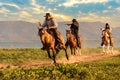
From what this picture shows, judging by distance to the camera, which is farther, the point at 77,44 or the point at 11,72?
the point at 77,44

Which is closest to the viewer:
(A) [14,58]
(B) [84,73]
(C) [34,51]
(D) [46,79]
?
(D) [46,79]

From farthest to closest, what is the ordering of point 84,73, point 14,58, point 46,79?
point 14,58 < point 84,73 < point 46,79

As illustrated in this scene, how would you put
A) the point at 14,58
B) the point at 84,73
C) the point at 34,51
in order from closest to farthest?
the point at 84,73 < the point at 14,58 < the point at 34,51

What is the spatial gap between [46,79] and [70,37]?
20.0 metres

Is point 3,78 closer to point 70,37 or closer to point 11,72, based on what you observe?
point 11,72

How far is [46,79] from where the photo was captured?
1900 cm

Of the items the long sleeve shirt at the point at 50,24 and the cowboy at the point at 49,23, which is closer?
the cowboy at the point at 49,23

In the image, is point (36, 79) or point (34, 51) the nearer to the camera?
point (36, 79)

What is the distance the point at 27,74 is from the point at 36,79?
86cm

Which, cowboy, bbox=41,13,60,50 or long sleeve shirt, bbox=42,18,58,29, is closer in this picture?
cowboy, bbox=41,13,60,50

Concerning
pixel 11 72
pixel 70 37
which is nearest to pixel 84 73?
pixel 11 72

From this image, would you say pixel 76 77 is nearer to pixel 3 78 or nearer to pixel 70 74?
pixel 70 74

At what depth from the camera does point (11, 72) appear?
2020cm

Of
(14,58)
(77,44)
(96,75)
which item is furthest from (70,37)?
(96,75)
